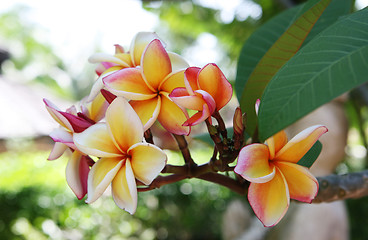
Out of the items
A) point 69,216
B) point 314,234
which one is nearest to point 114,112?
point 314,234

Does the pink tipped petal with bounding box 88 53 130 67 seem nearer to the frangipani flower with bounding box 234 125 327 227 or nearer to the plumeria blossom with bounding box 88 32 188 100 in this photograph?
the plumeria blossom with bounding box 88 32 188 100

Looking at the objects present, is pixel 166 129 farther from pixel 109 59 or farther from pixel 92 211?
pixel 92 211

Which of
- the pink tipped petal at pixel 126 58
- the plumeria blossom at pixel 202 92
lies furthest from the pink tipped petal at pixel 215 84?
the pink tipped petal at pixel 126 58

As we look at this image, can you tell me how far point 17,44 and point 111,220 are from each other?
14717 mm

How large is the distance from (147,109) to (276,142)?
12 centimetres

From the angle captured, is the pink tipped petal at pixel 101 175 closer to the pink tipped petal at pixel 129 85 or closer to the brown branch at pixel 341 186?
the pink tipped petal at pixel 129 85

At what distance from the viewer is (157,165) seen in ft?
1.02

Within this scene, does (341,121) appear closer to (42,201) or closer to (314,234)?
(314,234)

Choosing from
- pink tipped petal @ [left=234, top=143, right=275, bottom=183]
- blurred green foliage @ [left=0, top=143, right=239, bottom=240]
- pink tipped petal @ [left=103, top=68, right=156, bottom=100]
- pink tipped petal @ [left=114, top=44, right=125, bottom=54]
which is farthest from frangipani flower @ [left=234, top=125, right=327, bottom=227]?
blurred green foliage @ [left=0, top=143, right=239, bottom=240]

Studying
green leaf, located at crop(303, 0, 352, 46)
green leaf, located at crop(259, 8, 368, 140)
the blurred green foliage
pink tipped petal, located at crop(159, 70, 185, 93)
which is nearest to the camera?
green leaf, located at crop(259, 8, 368, 140)

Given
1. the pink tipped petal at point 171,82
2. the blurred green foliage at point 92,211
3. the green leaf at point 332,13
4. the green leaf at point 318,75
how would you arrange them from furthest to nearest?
the blurred green foliage at point 92,211
the green leaf at point 332,13
the pink tipped petal at point 171,82
the green leaf at point 318,75

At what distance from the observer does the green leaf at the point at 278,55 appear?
368 mm

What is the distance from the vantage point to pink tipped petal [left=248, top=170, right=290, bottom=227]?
0.31m

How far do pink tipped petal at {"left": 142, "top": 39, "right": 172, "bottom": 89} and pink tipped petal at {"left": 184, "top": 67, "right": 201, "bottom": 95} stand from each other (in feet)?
0.11
